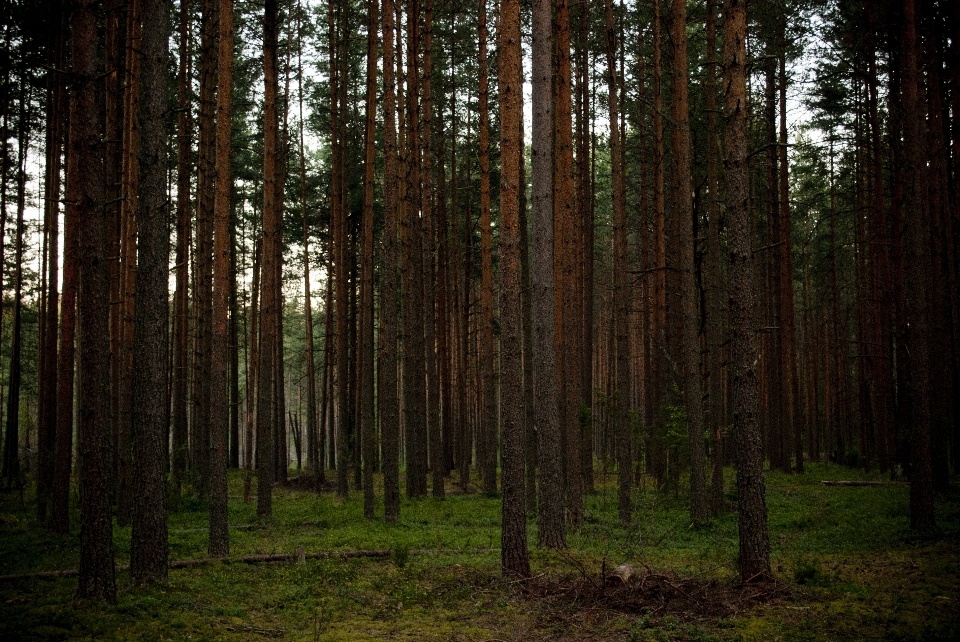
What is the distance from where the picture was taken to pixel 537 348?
9781mm

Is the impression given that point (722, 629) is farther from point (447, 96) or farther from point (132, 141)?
point (447, 96)

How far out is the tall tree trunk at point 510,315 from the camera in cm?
870

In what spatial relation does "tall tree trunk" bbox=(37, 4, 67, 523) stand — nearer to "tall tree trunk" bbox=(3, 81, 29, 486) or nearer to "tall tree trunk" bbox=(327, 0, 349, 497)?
"tall tree trunk" bbox=(3, 81, 29, 486)

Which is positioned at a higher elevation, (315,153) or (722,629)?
(315,153)

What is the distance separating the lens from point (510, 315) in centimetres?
892

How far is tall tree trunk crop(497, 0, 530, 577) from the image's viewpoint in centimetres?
870

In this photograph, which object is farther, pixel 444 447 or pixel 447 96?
pixel 444 447

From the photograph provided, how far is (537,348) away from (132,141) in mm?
10469

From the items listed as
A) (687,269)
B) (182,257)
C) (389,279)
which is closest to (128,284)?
(389,279)

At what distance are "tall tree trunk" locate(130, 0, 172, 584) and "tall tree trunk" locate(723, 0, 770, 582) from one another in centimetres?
715

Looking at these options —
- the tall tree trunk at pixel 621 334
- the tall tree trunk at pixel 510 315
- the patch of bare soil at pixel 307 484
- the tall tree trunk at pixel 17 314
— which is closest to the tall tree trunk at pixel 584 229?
the tall tree trunk at pixel 621 334

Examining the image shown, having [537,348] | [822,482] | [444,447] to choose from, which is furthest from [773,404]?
[537,348]

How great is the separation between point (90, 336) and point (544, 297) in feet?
18.9

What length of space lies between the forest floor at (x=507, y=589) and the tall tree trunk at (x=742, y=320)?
550 millimetres
